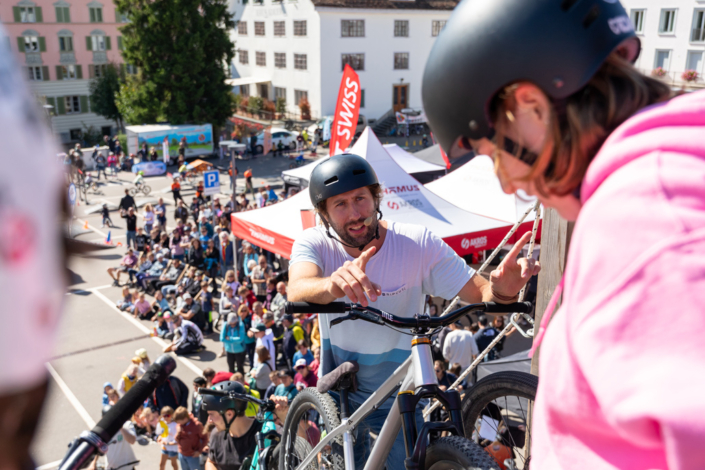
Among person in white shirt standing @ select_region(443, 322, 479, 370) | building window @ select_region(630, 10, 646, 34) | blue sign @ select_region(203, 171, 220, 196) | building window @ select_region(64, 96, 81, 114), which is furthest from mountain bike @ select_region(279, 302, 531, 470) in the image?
building window @ select_region(64, 96, 81, 114)

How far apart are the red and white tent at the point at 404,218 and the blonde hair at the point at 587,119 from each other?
8889 mm

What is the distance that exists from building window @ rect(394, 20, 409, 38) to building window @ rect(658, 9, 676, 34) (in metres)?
17.2

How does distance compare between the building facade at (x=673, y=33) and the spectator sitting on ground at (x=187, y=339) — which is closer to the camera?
the spectator sitting on ground at (x=187, y=339)

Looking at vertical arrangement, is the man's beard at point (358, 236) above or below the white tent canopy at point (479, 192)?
above

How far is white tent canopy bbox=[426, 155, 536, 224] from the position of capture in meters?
11.6

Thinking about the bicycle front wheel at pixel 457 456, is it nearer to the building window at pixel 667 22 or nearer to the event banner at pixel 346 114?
the event banner at pixel 346 114

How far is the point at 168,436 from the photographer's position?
27.4 ft

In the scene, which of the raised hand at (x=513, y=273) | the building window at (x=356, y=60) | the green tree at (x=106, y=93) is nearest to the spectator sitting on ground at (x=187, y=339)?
the raised hand at (x=513, y=273)

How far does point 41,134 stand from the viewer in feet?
1.71

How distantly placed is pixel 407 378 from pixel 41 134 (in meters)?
2.18

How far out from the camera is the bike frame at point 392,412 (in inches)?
93.7

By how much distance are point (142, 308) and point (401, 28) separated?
118 ft

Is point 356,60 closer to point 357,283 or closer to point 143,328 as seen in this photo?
point 143,328

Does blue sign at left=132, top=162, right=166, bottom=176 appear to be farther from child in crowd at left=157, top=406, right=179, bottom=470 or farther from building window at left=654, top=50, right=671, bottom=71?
building window at left=654, top=50, right=671, bottom=71
